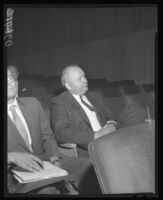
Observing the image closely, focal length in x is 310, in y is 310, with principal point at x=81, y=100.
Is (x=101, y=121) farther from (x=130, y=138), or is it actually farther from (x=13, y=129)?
(x=130, y=138)

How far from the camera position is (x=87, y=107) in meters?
2.81

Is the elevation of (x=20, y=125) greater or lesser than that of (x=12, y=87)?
lesser

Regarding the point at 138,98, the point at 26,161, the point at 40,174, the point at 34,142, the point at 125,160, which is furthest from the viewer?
the point at 138,98

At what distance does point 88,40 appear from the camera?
2.80 m

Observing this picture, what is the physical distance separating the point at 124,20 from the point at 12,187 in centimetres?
178

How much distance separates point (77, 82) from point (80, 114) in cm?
29

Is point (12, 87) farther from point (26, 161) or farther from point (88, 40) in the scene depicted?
point (88, 40)

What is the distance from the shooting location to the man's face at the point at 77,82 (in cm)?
277

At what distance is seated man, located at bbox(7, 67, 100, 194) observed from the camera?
8.75ft

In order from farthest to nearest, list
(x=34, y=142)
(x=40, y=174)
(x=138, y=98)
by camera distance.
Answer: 1. (x=138, y=98)
2. (x=34, y=142)
3. (x=40, y=174)

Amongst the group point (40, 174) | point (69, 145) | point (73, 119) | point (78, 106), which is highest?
point (78, 106)

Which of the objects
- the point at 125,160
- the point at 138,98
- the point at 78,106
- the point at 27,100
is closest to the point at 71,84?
the point at 78,106

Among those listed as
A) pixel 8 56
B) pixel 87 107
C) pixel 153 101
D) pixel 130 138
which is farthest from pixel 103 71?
pixel 130 138

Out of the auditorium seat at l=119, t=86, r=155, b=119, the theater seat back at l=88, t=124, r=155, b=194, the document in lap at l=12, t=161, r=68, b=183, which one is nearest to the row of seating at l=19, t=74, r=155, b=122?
the auditorium seat at l=119, t=86, r=155, b=119
